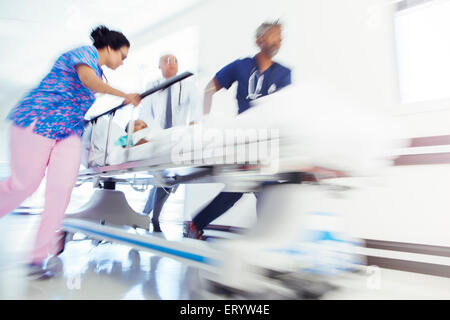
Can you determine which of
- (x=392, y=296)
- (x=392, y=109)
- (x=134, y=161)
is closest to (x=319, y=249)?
(x=392, y=296)

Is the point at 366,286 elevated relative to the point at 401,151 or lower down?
lower down

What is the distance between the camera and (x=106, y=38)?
1480 mm

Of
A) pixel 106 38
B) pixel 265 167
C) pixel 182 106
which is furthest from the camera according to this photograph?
pixel 182 106

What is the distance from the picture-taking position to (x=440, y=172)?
5.77ft

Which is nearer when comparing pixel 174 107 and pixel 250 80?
pixel 250 80

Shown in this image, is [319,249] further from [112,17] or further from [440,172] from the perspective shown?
[112,17]

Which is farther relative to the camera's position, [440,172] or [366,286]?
[440,172]

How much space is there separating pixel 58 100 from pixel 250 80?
0.98 meters

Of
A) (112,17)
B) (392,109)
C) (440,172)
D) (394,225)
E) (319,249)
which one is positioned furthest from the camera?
(112,17)

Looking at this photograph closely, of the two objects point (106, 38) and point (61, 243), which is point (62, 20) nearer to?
point (106, 38)

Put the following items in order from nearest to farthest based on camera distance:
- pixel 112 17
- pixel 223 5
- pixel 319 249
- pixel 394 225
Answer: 1. pixel 319 249
2. pixel 394 225
3. pixel 223 5
4. pixel 112 17

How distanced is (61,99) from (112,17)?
377cm

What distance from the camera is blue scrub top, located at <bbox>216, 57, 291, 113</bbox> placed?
1.55 m

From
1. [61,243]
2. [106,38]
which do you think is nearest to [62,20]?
[106,38]
